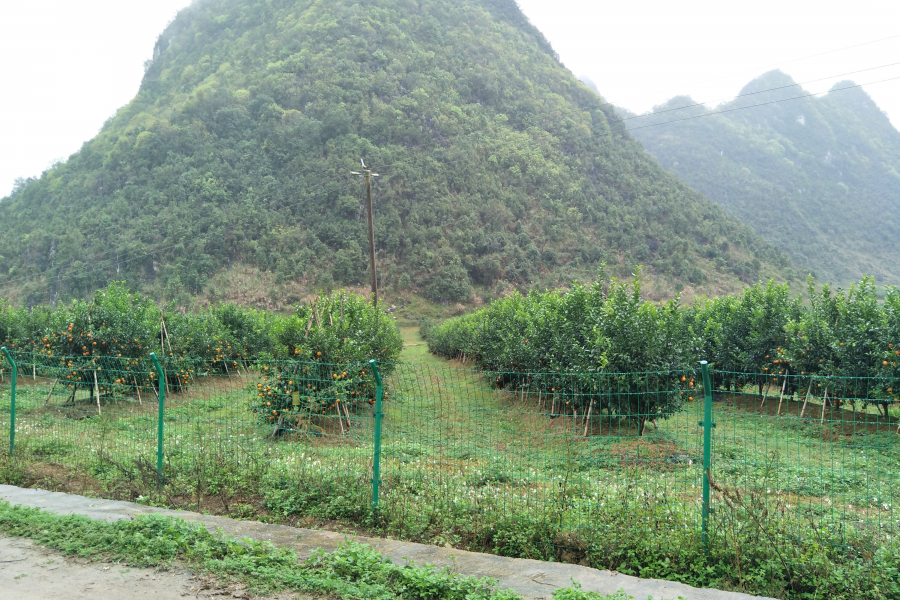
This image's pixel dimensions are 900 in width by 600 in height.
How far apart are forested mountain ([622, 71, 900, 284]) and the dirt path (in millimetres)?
81719

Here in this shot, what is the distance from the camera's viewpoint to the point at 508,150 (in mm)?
77688

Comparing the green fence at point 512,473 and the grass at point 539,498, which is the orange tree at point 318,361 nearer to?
the green fence at point 512,473

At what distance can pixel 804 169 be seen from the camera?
121500mm

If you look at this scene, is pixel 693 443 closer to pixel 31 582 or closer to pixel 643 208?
pixel 31 582

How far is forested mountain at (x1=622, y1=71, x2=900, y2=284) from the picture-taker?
9138cm

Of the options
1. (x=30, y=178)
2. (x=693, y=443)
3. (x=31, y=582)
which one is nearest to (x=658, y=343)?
(x=693, y=443)

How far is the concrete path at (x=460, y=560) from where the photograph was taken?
13.4 feet

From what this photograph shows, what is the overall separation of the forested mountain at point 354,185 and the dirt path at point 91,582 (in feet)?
175

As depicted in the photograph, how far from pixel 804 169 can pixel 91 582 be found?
144176 mm

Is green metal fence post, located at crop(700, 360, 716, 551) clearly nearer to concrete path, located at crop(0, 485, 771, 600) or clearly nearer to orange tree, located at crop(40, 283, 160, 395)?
concrete path, located at crop(0, 485, 771, 600)

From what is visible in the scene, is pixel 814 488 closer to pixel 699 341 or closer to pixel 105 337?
pixel 699 341

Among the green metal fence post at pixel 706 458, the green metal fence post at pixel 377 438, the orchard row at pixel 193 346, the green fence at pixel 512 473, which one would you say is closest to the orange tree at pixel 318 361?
the orchard row at pixel 193 346

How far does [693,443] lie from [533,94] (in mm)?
89990

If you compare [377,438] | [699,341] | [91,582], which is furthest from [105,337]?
[699,341]
